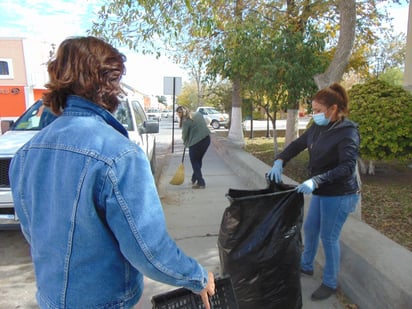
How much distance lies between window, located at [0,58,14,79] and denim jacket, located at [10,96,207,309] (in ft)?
98.9

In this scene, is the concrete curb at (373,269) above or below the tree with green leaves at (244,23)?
below

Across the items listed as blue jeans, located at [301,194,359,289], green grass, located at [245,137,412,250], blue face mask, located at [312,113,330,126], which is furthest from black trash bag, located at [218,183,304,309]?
green grass, located at [245,137,412,250]

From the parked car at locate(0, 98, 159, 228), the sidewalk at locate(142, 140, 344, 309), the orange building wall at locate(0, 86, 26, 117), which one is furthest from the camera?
the orange building wall at locate(0, 86, 26, 117)

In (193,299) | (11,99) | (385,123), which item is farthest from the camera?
(11,99)

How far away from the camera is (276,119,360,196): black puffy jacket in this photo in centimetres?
240

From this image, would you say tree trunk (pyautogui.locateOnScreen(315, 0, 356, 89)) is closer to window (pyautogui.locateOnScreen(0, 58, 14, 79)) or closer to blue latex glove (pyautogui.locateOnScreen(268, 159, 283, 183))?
blue latex glove (pyautogui.locateOnScreen(268, 159, 283, 183))

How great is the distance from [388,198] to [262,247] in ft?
12.2

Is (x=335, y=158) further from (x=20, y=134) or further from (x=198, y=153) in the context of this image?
(x=198, y=153)

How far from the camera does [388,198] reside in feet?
16.5

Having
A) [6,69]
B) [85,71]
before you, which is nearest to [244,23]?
[85,71]

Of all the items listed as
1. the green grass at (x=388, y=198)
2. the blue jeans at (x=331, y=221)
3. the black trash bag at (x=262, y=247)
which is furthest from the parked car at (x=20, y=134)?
the green grass at (x=388, y=198)

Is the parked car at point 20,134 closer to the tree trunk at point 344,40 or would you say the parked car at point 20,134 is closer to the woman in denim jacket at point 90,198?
the woman in denim jacket at point 90,198

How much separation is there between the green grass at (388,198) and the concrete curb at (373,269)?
0.77m

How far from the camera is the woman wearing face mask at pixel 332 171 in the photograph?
2.43 meters
